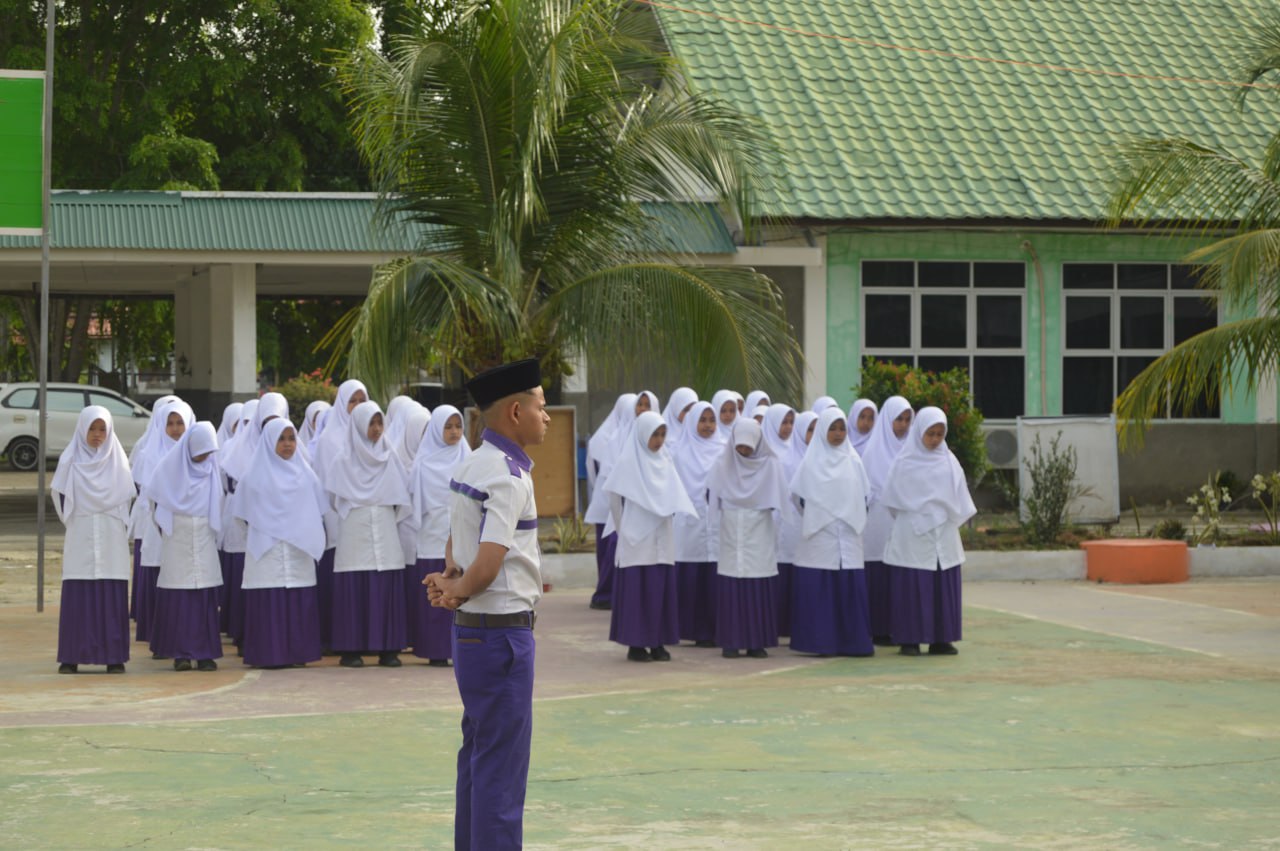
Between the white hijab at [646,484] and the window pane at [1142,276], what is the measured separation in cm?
1042

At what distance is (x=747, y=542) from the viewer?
1174cm

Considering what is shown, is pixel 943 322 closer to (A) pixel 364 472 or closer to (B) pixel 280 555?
(A) pixel 364 472

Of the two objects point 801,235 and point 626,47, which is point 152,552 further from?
point 801,235

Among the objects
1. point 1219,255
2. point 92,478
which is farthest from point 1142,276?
point 92,478

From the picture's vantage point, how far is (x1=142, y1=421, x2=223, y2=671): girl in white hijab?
433 inches

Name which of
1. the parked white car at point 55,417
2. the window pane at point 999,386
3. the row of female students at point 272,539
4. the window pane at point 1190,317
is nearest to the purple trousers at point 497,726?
the row of female students at point 272,539

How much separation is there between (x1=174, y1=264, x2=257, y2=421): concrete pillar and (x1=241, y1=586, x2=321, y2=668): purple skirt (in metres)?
8.68

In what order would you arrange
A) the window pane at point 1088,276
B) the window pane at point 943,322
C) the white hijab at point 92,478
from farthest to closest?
the window pane at point 1088,276
the window pane at point 943,322
the white hijab at point 92,478

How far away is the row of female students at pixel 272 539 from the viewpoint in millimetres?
10953

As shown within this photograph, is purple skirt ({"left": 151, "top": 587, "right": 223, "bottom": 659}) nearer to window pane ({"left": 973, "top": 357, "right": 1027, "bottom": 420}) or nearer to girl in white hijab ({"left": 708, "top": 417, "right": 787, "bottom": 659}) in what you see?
girl in white hijab ({"left": 708, "top": 417, "right": 787, "bottom": 659})

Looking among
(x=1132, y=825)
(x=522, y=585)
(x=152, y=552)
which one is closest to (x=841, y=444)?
(x=152, y=552)

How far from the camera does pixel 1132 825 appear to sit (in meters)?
6.75

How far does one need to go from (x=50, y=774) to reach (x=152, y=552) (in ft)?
14.0

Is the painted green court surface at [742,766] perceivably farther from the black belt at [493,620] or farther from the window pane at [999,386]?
the window pane at [999,386]
